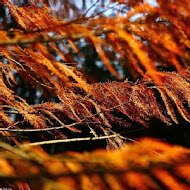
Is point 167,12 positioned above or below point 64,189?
above

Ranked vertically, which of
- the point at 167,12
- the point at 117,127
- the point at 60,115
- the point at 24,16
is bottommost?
the point at 117,127

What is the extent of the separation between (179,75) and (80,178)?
3.02ft

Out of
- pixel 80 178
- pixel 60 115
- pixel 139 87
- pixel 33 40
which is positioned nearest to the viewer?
pixel 80 178

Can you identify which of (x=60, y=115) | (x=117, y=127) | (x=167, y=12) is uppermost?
(x=167, y=12)

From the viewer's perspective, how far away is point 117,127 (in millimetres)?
3443

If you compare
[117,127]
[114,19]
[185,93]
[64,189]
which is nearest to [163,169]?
[64,189]

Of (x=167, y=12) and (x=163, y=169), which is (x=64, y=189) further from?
(x=167, y=12)

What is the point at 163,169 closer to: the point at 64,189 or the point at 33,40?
the point at 64,189

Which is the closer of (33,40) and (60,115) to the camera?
(33,40)

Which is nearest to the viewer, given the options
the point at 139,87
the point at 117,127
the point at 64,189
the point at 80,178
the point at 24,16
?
the point at 64,189

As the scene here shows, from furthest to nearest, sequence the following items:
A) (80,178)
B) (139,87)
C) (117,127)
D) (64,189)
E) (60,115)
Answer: (117,127), (60,115), (139,87), (80,178), (64,189)

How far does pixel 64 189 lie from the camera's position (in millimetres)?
562

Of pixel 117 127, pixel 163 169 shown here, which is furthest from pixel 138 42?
pixel 117 127

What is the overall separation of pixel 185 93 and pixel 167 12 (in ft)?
2.19
